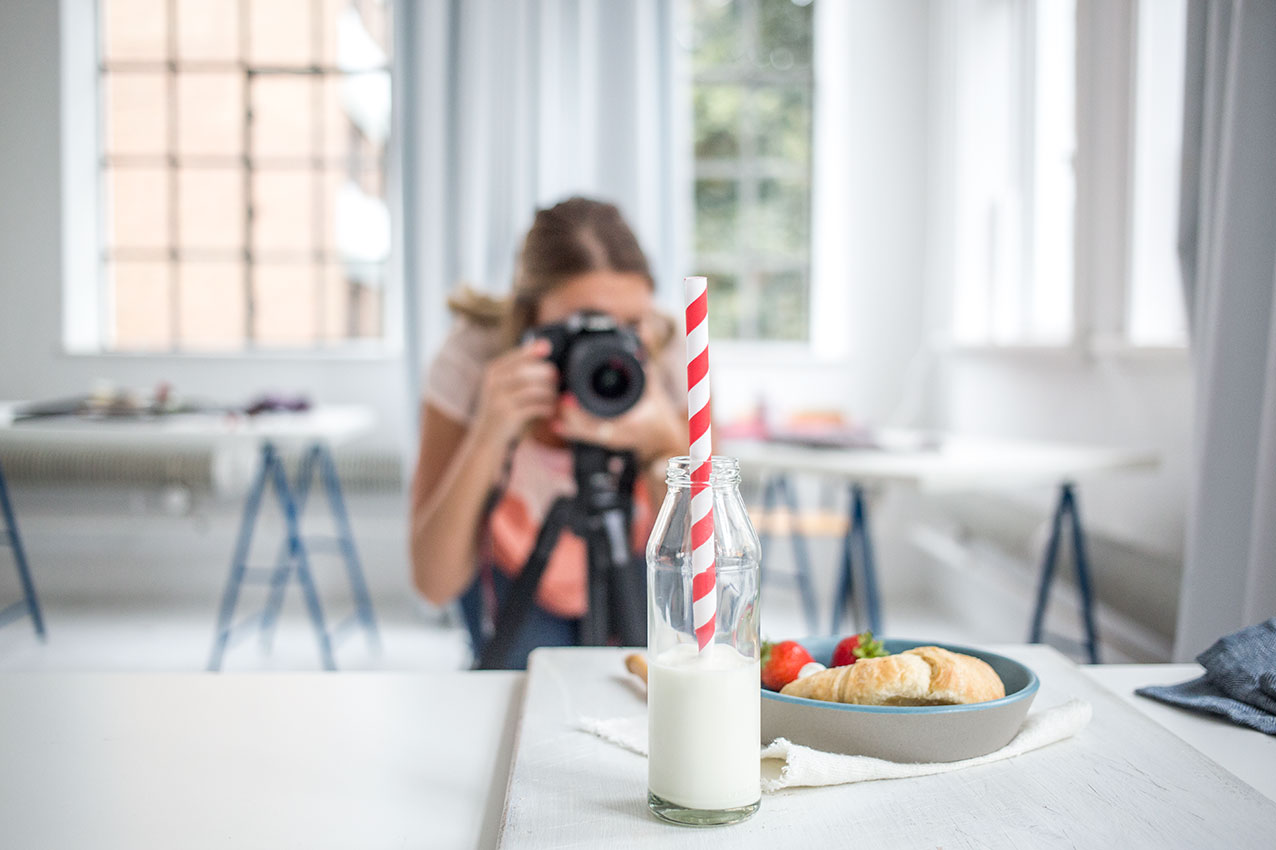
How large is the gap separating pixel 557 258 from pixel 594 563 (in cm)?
48

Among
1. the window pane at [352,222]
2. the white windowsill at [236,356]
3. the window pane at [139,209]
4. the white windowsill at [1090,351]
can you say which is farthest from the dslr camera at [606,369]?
the window pane at [139,209]

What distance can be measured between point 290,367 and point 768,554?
1782 millimetres

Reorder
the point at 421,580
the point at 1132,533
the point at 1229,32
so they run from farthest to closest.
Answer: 1. the point at 1132,533
2. the point at 421,580
3. the point at 1229,32

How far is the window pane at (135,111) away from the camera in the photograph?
3797mm

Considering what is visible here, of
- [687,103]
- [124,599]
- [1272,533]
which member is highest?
[687,103]

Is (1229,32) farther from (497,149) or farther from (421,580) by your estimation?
(497,149)

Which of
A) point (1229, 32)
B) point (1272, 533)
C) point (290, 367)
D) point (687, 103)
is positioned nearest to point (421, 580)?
point (1272, 533)

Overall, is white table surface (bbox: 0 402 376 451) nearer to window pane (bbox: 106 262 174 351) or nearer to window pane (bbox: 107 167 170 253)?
window pane (bbox: 106 262 174 351)

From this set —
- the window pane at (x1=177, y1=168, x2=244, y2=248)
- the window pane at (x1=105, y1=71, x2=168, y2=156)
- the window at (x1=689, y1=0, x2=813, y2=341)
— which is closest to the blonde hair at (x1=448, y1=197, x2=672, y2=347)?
the window at (x1=689, y1=0, x2=813, y2=341)

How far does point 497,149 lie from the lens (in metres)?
3.28

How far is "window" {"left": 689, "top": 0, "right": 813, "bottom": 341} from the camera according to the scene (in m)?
3.77

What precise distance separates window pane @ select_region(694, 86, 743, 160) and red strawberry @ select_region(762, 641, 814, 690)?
3384 mm

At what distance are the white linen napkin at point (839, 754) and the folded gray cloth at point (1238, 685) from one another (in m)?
0.13

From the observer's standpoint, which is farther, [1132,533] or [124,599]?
[124,599]
